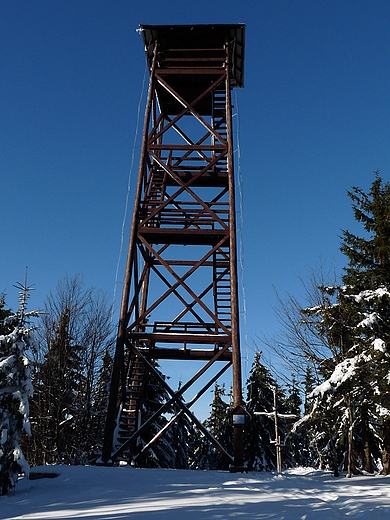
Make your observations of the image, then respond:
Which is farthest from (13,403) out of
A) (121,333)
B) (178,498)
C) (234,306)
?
(234,306)

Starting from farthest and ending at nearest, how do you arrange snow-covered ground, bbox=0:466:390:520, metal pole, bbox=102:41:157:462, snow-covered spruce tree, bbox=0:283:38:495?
1. metal pole, bbox=102:41:157:462
2. snow-covered spruce tree, bbox=0:283:38:495
3. snow-covered ground, bbox=0:466:390:520

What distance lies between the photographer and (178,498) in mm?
6684

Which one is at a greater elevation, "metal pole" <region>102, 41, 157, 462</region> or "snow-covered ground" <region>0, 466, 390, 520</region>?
"metal pole" <region>102, 41, 157, 462</region>

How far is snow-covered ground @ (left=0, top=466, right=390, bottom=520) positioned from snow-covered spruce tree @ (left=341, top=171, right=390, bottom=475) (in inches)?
152

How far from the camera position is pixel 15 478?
783 centimetres

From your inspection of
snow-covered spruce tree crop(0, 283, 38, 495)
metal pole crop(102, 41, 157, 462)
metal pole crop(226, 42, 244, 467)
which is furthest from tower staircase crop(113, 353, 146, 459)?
snow-covered spruce tree crop(0, 283, 38, 495)

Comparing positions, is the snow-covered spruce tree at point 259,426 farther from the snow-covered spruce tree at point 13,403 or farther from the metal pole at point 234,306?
the snow-covered spruce tree at point 13,403

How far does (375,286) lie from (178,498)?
10.3 meters

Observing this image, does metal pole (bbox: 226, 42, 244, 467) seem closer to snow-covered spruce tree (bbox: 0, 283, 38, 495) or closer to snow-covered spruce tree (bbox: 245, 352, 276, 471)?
snow-covered spruce tree (bbox: 0, 283, 38, 495)

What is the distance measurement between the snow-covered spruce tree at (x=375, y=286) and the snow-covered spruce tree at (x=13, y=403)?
315 inches

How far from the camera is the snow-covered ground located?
18.5 ft

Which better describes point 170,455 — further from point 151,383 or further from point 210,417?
point 210,417

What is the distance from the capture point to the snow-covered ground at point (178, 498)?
564cm

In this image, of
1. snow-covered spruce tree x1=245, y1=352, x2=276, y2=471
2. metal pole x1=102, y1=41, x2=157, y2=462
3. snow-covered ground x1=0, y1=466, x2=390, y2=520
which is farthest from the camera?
snow-covered spruce tree x1=245, y1=352, x2=276, y2=471
